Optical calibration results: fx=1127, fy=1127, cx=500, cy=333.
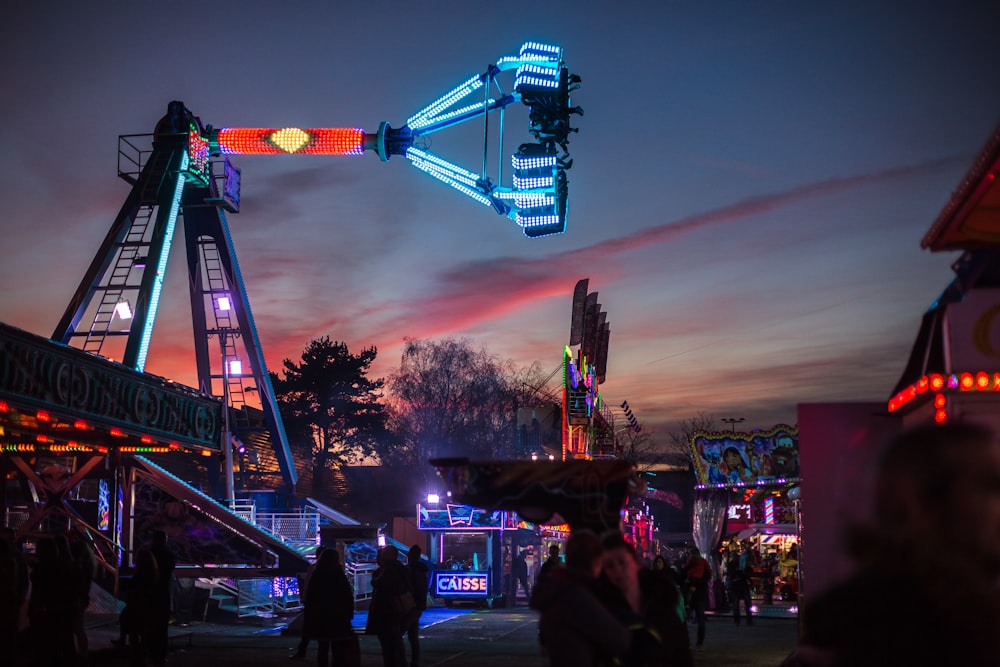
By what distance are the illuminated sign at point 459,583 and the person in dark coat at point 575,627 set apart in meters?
28.8

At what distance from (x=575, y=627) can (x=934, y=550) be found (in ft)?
11.5

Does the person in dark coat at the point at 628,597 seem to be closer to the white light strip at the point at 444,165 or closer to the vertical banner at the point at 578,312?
the white light strip at the point at 444,165

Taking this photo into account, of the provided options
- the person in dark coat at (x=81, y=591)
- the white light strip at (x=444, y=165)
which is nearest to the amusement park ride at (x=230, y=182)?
the white light strip at (x=444, y=165)

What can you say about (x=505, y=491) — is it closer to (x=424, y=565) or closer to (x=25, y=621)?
(x=25, y=621)

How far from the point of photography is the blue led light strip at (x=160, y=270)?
25.6 meters

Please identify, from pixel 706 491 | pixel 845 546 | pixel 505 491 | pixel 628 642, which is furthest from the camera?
pixel 706 491

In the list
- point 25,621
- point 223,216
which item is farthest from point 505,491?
point 223,216

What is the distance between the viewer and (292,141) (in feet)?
94.9

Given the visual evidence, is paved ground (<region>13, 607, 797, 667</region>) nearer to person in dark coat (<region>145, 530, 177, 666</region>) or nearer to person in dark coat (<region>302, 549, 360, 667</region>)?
person in dark coat (<region>145, 530, 177, 666</region>)

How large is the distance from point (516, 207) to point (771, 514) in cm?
2653

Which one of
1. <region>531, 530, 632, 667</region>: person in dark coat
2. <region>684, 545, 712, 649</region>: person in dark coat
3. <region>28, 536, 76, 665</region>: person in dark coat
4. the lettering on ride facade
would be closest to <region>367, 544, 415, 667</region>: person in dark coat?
<region>28, 536, 76, 665</region>: person in dark coat

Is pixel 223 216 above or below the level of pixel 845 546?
above

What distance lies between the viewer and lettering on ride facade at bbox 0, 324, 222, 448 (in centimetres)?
1443

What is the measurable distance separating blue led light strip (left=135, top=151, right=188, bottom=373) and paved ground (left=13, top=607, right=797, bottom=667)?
6229mm
